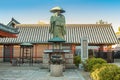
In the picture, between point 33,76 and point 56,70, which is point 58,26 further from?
point 33,76

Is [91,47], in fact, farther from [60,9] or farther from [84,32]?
[60,9]

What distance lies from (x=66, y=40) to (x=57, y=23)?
1085 centimetres

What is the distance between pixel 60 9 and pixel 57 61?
543 cm

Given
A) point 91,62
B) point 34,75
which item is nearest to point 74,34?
point 91,62

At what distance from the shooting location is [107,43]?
99.6ft

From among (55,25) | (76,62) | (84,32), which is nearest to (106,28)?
(84,32)

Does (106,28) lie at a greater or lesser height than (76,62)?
greater

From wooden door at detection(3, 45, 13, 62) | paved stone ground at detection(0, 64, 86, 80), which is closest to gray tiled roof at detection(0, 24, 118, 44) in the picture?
wooden door at detection(3, 45, 13, 62)

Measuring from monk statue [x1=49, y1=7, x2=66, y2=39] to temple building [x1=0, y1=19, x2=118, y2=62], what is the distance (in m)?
9.90

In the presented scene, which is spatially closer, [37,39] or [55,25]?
[55,25]

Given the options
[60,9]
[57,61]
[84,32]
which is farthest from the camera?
[84,32]

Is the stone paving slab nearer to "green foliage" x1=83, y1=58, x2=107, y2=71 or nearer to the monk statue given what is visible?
"green foliage" x1=83, y1=58, x2=107, y2=71

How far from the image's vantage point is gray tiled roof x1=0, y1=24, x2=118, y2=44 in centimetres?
3072

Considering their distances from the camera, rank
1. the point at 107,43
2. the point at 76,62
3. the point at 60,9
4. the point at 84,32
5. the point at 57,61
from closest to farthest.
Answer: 1. the point at 57,61
2. the point at 60,9
3. the point at 76,62
4. the point at 107,43
5. the point at 84,32
